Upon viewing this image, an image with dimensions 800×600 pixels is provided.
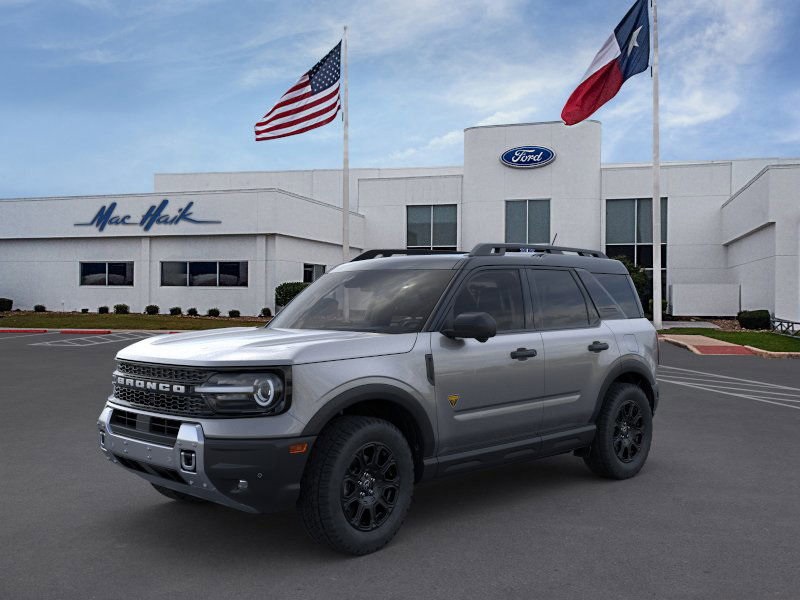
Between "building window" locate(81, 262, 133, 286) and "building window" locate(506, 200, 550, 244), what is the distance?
1956cm

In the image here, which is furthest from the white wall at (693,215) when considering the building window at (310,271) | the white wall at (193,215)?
the white wall at (193,215)

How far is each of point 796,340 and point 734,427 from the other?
1564 cm

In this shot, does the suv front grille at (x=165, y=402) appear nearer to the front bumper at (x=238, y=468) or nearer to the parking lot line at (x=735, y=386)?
the front bumper at (x=238, y=468)

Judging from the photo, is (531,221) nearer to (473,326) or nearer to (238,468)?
(473,326)

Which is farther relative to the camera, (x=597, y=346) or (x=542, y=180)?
(x=542, y=180)

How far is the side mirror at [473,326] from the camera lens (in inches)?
198

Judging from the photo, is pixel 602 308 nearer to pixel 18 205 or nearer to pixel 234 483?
pixel 234 483

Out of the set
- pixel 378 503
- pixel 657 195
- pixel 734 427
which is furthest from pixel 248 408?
pixel 657 195

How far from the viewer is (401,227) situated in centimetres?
4412

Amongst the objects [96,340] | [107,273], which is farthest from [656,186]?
[107,273]

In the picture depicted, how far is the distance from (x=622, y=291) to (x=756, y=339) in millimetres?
17909

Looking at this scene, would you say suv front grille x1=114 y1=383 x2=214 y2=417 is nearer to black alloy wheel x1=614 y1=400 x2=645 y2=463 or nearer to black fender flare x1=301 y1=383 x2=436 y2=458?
black fender flare x1=301 y1=383 x2=436 y2=458

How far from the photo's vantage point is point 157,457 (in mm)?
4598

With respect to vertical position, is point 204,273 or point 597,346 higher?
point 204,273
